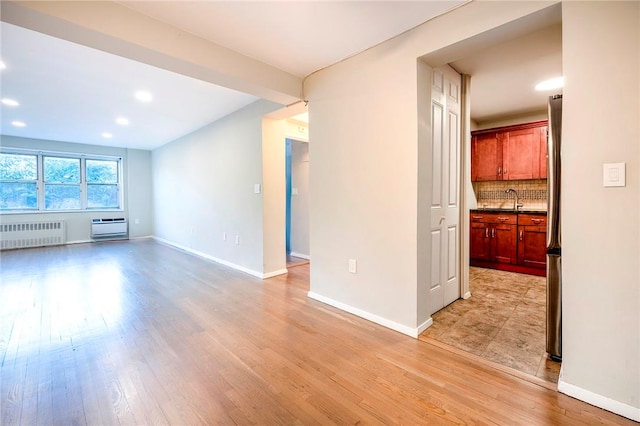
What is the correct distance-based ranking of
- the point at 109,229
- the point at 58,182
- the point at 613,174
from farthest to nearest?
the point at 109,229, the point at 58,182, the point at 613,174

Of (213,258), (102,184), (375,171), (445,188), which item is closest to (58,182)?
(102,184)

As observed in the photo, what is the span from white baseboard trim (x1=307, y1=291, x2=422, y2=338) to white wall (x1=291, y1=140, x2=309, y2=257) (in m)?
2.32

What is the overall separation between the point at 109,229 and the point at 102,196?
91 centimetres

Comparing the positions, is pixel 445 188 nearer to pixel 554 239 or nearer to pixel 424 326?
pixel 554 239

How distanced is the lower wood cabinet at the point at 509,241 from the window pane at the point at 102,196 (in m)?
8.43

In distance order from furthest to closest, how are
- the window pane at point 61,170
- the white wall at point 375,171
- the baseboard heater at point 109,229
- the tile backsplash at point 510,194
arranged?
the baseboard heater at point 109,229, the window pane at point 61,170, the tile backsplash at point 510,194, the white wall at point 375,171

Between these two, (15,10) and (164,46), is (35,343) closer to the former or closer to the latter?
(15,10)

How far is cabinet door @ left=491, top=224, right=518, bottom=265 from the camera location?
13.6 feet

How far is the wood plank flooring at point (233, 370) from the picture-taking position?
146 cm

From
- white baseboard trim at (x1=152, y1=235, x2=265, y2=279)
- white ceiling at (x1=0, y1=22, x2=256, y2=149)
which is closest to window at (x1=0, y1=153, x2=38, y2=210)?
white ceiling at (x1=0, y1=22, x2=256, y2=149)

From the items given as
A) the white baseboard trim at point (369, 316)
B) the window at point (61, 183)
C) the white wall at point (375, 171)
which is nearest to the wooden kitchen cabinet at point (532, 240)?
the white wall at point (375, 171)

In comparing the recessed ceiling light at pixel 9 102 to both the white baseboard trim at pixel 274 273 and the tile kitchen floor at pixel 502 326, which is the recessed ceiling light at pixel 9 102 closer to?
the white baseboard trim at pixel 274 273

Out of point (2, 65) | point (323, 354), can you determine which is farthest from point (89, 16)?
point (323, 354)

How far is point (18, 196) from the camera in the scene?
621 centimetres
